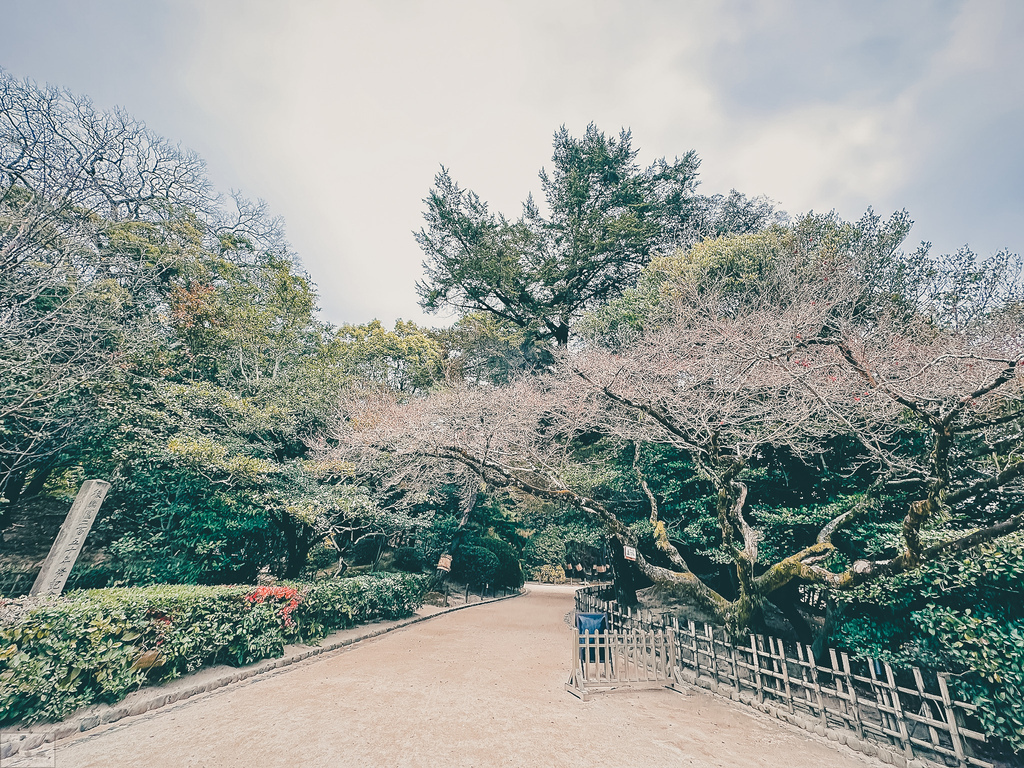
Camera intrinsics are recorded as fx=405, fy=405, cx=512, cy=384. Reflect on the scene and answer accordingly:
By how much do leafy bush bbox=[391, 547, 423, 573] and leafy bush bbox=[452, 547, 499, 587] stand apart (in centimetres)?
260

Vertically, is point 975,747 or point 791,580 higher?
point 791,580

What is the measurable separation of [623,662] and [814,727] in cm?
245

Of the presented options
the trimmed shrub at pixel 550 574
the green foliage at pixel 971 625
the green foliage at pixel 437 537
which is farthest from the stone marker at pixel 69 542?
the trimmed shrub at pixel 550 574

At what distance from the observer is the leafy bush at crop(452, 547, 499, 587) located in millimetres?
19141

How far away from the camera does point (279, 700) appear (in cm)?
523

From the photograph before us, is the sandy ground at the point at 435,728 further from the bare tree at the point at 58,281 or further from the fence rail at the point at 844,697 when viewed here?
the bare tree at the point at 58,281

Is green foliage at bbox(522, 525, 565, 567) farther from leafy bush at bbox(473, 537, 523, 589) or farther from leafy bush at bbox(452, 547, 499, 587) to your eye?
leafy bush at bbox(452, 547, 499, 587)

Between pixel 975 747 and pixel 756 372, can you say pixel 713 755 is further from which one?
pixel 756 372

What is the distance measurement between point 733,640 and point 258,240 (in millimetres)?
20712

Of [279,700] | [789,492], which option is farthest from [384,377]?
[789,492]

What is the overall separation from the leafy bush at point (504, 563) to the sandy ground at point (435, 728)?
44.0 feet

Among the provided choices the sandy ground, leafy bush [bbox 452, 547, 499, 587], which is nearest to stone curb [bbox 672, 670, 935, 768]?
the sandy ground

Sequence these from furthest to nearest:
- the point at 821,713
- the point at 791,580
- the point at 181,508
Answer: the point at 181,508
the point at 791,580
the point at 821,713

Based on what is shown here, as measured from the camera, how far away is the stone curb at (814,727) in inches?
162
